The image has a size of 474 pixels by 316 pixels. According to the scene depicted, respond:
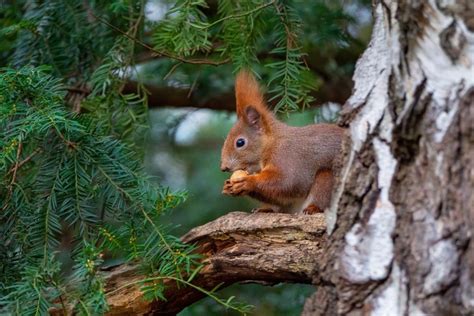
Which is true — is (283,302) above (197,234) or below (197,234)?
below

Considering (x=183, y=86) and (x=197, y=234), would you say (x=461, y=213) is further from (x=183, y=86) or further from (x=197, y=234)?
(x=183, y=86)

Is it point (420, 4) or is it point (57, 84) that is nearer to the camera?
A: point (420, 4)

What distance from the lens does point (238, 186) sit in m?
2.25

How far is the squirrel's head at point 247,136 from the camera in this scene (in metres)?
2.47

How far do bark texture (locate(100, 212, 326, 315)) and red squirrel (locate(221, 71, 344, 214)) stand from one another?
0.90 ft

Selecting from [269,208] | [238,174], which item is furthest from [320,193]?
[238,174]

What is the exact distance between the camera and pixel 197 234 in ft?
6.49

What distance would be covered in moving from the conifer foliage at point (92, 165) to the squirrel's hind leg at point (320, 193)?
0.23 meters

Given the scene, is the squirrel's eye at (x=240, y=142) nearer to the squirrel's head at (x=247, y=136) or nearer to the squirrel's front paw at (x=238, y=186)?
the squirrel's head at (x=247, y=136)

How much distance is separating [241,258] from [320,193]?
1.41 ft

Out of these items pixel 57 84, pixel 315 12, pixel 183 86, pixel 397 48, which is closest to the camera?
pixel 397 48

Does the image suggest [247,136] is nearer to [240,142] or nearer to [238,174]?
[240,142]

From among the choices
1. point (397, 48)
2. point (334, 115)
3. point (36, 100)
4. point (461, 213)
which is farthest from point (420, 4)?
point (334, 115)

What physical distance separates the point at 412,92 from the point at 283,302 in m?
1.63
